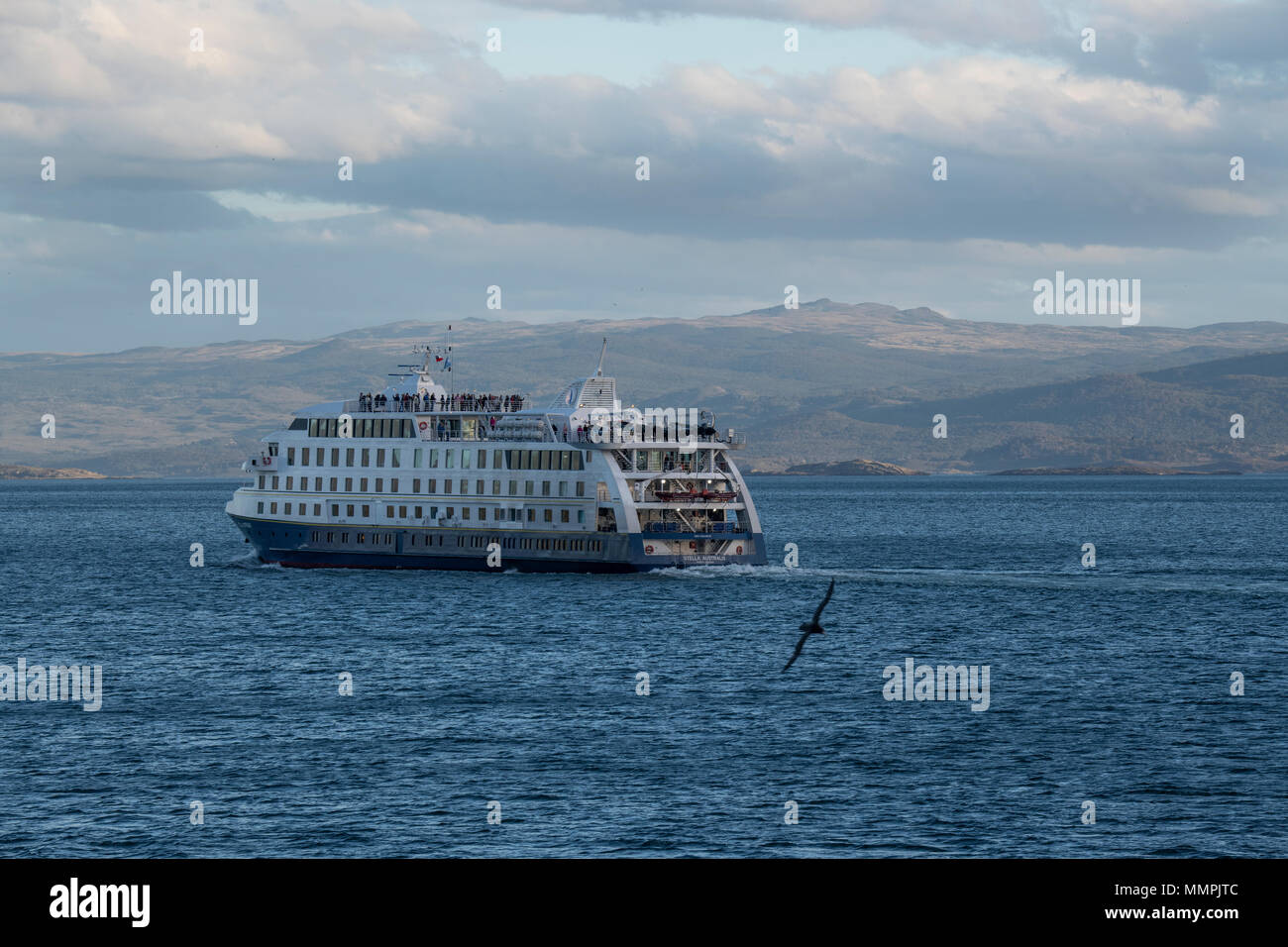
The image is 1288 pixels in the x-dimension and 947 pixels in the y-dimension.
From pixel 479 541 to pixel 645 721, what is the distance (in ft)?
155

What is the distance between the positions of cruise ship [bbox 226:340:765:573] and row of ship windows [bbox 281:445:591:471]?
0.09 meters

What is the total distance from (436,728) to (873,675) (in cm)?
1982

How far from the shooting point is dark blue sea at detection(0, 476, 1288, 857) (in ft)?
125

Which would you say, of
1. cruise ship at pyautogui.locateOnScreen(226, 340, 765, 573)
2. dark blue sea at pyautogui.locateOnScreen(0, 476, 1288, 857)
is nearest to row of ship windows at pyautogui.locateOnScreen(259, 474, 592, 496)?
cruise ship at pyautogui.locateOnScreen(226, 340, 765, 573)

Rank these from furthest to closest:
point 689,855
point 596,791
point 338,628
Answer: point 338,628
point 596,791
point 689,855

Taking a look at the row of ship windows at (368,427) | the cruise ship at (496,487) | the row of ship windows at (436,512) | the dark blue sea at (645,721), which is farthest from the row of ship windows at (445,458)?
the dark blue sea at (645,721)

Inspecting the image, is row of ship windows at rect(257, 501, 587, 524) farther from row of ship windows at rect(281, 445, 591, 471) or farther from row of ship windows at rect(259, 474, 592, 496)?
row of ship windows at rect(281, 445, 591, 471)

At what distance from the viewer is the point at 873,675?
62.7 m

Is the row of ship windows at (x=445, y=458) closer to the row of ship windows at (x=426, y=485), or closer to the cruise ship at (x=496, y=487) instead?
the cruise ship at (x=496, y=487)

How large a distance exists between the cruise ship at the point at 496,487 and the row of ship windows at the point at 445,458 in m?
0.09

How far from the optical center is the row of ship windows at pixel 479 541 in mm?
94250

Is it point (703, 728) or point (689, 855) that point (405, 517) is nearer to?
point (703, 728)

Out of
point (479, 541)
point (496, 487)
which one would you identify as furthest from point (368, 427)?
point (479, 541)
